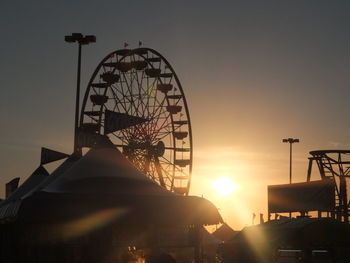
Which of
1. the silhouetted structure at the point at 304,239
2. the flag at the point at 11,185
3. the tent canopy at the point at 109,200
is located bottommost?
the silhouetted structure at the point at 304,239

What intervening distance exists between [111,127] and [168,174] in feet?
35.3

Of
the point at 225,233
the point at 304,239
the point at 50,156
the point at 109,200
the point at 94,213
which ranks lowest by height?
the point at 304,239

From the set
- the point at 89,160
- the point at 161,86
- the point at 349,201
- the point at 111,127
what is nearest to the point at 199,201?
the point at 89,160

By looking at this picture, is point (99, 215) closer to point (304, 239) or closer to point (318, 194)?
point (304, 239)

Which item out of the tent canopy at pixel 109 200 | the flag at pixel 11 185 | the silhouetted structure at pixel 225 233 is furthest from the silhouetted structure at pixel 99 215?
the silhouetted structure at pixel 225 233

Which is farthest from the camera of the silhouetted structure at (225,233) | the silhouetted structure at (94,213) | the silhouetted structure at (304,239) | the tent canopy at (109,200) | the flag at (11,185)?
the silhouetted structure at (225,233)

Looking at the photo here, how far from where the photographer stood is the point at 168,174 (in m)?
46.3

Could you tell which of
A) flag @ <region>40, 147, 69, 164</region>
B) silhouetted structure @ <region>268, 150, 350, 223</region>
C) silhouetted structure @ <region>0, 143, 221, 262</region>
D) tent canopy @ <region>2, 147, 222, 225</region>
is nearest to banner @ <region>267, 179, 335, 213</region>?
silhouetted structure @ <region>268, 150, 350, 223</region>

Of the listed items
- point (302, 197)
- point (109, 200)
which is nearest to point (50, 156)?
point (109, 200)

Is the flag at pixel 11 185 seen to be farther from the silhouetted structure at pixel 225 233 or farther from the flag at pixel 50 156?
the silhouetted structure at pixel 225 233

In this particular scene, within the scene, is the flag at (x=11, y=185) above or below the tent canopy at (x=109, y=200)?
above

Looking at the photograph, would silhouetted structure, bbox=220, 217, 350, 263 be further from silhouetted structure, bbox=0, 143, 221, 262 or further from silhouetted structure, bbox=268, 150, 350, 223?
silhouetted structure, bbox=268, 150, 350, 223

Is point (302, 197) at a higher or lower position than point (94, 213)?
higher

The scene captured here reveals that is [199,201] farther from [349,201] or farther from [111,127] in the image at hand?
[349,201]
